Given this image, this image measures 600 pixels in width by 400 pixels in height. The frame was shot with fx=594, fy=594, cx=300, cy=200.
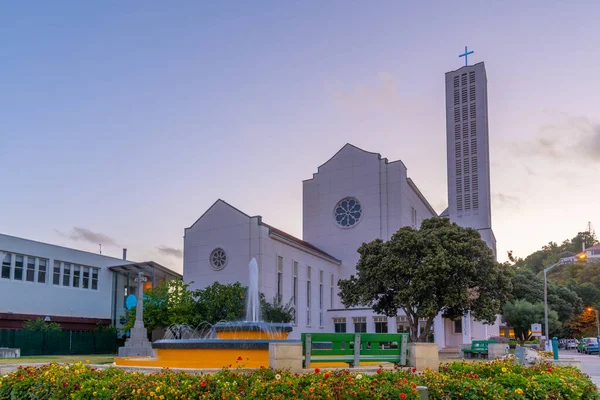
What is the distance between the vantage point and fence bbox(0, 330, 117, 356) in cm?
4138

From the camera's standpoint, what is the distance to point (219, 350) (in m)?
15.2

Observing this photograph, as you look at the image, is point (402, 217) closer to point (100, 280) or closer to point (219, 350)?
point (100, 280)

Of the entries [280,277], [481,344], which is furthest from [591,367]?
[280,277]

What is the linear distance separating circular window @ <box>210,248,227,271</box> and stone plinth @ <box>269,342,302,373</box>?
3896 cm

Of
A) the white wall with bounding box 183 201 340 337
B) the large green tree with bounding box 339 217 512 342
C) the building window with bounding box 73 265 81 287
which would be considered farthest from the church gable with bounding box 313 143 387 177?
the building window with bounding box 73 265 81 287

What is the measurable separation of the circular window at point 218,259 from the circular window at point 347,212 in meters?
16.5

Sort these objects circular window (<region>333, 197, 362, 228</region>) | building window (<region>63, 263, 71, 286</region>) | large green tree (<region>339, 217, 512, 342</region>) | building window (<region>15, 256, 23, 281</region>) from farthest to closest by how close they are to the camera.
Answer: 1. circular window (<region>333, 197, 362, 228</region>)
2. building window (<region>63, 263, 71, 286</region>)
3. building window (<region>15, 256, 23, 281</region>)
4. large green tree (<region>339, 217, 512, 342</region>)

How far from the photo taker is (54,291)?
47344mm

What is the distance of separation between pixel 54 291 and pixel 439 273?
3040cm

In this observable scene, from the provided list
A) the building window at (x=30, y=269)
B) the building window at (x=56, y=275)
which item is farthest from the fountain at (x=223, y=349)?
the building window at (x=56, y=275)

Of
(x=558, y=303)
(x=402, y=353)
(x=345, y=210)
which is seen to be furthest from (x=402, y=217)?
(x=402, y=353)

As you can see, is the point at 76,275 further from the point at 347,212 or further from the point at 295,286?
the point at 347,212

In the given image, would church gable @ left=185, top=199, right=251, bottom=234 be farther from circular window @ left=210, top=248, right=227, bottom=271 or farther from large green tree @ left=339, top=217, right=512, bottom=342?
large green tree @ left=339, top=217, right=512, bottom=342

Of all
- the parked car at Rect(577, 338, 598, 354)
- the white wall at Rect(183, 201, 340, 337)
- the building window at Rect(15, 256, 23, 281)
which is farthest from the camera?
the parked car at Rect(577, 338, 598, 354)
